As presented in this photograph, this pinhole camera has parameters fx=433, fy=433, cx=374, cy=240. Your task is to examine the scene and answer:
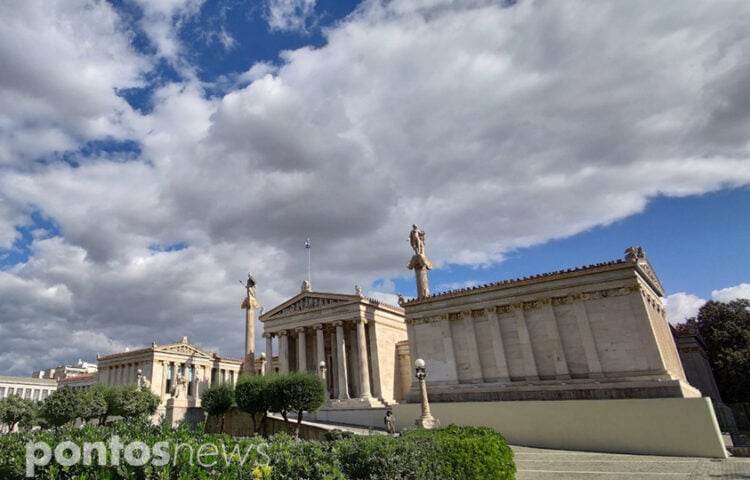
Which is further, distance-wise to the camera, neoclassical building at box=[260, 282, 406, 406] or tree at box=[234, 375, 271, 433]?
neoclassical building at box=[260, 282, 406, 406]

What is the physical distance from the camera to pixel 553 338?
2677cm

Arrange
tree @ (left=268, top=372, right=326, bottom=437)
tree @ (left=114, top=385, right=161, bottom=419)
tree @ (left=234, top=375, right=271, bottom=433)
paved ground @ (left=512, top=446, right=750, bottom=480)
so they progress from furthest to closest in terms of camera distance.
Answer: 1. tree @ (left=114, top=385, right=161, bottom=419)
2. tree @ (left=234, top=375, right=271, bottom=433)
3. tree @ (left=268, top=372, right=326, bottom=437)
4. paved ground @ (left=512, top=446, right=750, bottom=480)

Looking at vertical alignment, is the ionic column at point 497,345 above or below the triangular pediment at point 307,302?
below

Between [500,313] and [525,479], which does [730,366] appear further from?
[525,479]

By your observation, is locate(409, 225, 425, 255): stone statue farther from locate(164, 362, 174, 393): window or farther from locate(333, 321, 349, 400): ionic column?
locate(164, 362, 174, 393): window

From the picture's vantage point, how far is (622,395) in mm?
23547

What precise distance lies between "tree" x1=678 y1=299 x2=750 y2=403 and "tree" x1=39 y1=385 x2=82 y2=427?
56403 millimetres

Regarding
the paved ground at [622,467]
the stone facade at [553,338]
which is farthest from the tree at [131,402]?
the paved ground at [622,467]

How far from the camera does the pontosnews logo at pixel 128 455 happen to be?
20.3 ft

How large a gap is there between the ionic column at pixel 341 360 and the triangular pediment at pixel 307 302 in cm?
228

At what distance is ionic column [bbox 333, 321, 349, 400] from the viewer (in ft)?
129

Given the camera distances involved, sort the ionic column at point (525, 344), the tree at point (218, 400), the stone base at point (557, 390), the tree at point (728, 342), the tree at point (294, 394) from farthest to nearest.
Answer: the tree at point (728, 342) < the tree at point (218, 400) < the tree at point (294, 394) < the ionic column at point (525, 344) < the stone base at point (557, 390)

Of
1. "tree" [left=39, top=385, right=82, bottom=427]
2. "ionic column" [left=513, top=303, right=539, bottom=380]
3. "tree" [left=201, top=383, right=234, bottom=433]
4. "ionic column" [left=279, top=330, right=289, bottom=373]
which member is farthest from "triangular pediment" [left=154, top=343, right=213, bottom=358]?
"ionic column" [left=513, top=303, right=539, bottom=380]

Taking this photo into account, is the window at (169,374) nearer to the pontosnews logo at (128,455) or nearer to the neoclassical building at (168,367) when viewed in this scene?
the neoclassical building at (168,367)
